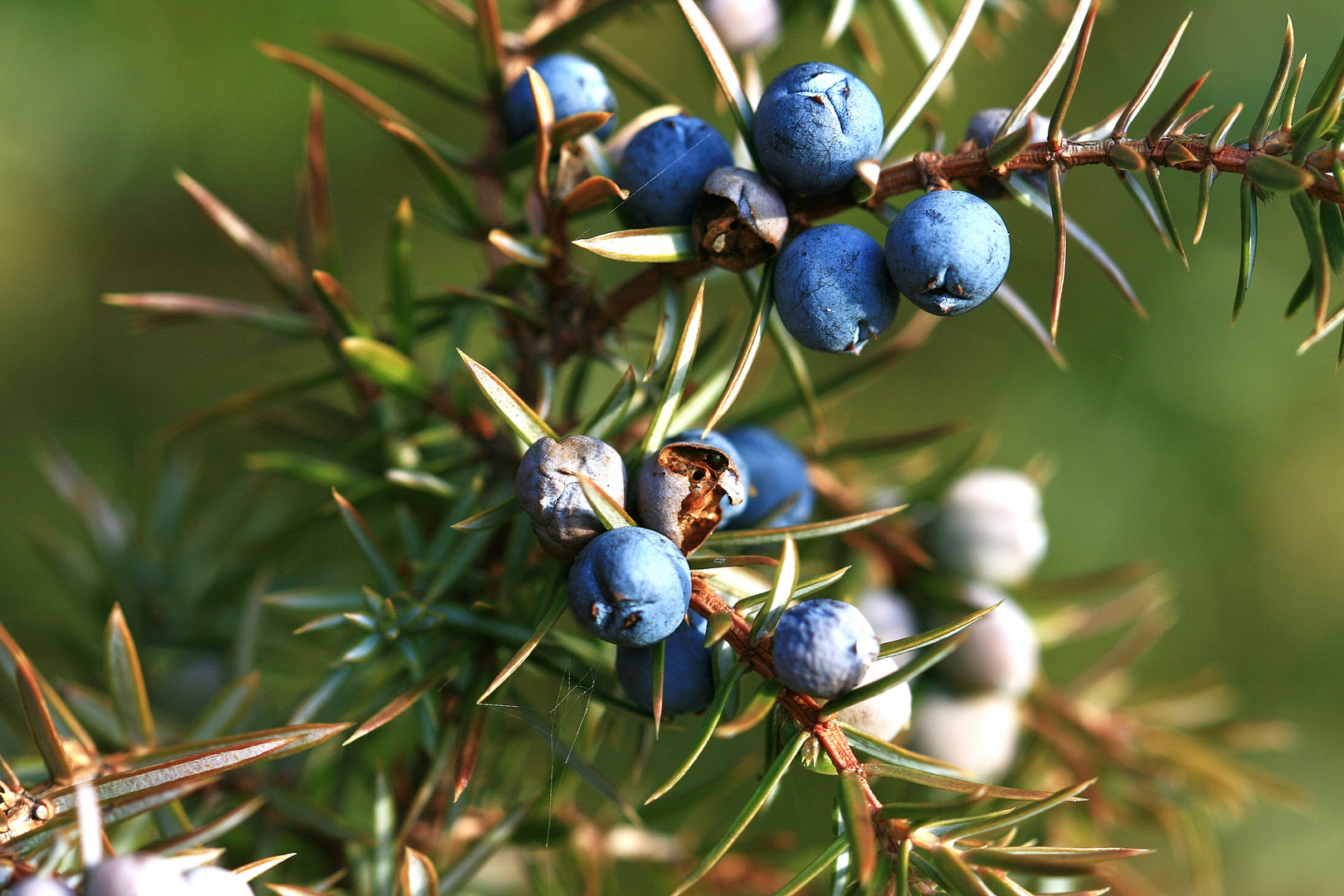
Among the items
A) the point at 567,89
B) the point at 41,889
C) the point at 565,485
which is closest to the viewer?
the point at 41,889

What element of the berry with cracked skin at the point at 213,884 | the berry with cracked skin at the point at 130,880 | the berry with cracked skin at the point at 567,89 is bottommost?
the berry with cracked skin at the point at 213,884

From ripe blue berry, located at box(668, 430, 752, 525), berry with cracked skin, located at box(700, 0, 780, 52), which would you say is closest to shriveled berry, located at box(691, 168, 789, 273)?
ripe blue berry, located at box(668, 430, 752, 525)

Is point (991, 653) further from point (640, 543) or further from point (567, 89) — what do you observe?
A: point (567, 89)

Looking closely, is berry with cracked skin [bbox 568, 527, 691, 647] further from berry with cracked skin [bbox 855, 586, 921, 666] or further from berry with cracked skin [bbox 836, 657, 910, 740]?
berry with cracked skin [bbox 855, 586, 921, 666]

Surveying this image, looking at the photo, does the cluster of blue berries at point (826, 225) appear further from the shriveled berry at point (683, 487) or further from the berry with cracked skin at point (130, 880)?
the berry with cracked skin at point (130, 880)

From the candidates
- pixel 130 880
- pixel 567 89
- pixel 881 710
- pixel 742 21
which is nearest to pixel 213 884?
pixel 130 880

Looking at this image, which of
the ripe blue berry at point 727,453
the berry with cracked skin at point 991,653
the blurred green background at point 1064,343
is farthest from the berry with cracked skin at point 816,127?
the blurred green background at point 1064,343
